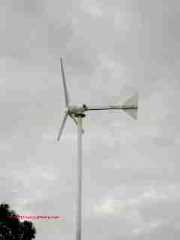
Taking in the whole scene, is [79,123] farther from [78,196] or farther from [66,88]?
[78,196]

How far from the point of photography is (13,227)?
379ft

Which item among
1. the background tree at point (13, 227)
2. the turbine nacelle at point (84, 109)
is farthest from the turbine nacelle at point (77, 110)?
the background tree at point (13, 227)

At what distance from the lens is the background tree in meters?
114

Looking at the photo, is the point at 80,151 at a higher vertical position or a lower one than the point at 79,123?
lower

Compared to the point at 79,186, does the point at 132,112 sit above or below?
above

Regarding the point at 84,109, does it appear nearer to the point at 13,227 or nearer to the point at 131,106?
the point at 131,106

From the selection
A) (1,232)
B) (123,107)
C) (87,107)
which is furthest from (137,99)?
(1,232)

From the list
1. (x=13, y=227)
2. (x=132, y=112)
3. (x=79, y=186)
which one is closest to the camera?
(x=79, y=186)

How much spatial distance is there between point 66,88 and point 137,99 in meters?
9.87

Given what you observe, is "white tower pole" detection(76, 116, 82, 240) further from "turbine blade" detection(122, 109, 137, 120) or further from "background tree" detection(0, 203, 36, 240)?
"background tree" detection(0, 203, 36, 240)

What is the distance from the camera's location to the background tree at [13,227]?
375 ft

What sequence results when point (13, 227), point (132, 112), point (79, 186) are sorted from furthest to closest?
point (13, 227), point (132, 112), point (79, 186)

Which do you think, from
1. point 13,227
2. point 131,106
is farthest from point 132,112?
point 13,227

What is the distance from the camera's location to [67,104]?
69688mm
